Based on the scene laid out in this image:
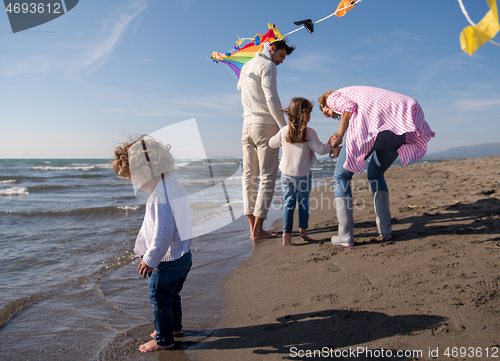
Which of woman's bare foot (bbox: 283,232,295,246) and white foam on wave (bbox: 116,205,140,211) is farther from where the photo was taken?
white foam on wave (bbox: 116,205,140,211)

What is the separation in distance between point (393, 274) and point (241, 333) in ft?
3.91

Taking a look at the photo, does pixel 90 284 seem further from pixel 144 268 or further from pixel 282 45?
pixel 282 45

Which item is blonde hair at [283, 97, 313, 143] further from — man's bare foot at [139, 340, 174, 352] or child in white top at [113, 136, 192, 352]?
man's bare foot at [139, 340, 174, 352]

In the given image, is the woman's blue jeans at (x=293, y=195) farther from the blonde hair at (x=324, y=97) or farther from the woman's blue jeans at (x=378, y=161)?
the blonde hair at (x=324, y=97)

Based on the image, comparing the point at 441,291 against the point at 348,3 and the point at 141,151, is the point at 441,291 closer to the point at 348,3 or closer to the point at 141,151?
the point at 141,151

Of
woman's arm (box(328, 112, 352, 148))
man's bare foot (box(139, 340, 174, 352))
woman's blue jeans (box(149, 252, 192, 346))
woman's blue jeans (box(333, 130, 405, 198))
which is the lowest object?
man's bare foot (box(139, 340, 174, 352))

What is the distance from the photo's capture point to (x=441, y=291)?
1894 mm

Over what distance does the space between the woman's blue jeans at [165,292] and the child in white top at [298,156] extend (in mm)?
1748

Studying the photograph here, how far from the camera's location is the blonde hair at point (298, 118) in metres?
3.25

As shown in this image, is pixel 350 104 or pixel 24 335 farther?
pixel 350 104

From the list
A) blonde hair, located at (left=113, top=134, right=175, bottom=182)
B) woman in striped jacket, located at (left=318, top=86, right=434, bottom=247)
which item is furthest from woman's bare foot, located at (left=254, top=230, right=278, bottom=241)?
blonde hair, located at (left=113, top=134, right=175, bottom=182)

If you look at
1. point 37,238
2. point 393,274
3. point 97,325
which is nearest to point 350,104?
point 393,274

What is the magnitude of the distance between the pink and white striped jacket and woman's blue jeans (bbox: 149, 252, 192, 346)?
68.9 inches

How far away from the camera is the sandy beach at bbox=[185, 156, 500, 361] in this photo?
1513mm
